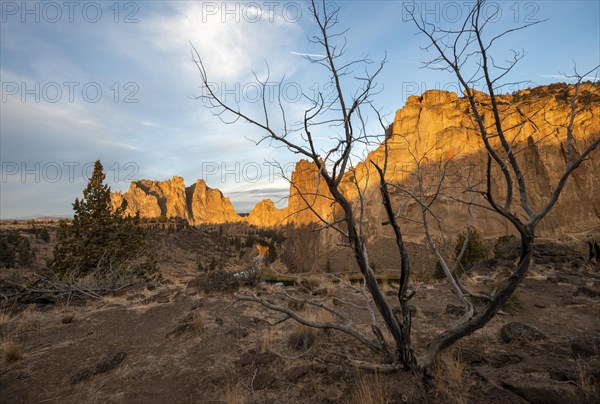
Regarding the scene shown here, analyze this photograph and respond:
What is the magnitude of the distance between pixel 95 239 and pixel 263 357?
51.2 ft

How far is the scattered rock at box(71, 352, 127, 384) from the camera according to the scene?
384cm

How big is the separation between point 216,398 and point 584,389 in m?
3.56

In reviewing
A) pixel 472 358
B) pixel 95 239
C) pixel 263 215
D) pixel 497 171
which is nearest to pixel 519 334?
pixel 472 358

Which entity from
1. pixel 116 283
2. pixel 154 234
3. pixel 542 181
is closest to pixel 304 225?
pixel 154 234

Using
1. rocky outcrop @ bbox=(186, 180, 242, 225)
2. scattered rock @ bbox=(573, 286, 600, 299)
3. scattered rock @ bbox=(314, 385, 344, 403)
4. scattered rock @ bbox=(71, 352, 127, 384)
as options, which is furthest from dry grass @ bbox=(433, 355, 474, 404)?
rocky outcrop @ bbox=(186, 180, 242, 225)

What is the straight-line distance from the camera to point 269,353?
14.2ft

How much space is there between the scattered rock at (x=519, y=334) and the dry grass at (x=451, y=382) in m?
1.56

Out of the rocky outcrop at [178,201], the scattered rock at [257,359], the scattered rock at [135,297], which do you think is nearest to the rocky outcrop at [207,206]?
the rocky outcrop at [178,201]

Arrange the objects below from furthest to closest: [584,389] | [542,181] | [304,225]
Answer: [304,225], [542,181], [584,389]

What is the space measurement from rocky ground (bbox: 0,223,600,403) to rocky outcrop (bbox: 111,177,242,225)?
12846 cm

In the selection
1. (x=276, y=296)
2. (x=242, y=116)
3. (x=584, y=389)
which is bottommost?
(x=276, y=296)

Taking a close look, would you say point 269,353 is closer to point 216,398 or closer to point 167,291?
point 216,398

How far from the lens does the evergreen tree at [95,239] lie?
14531 mm

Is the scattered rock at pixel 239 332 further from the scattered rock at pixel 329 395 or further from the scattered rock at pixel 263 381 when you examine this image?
the scattered rock at pixel 329 395
